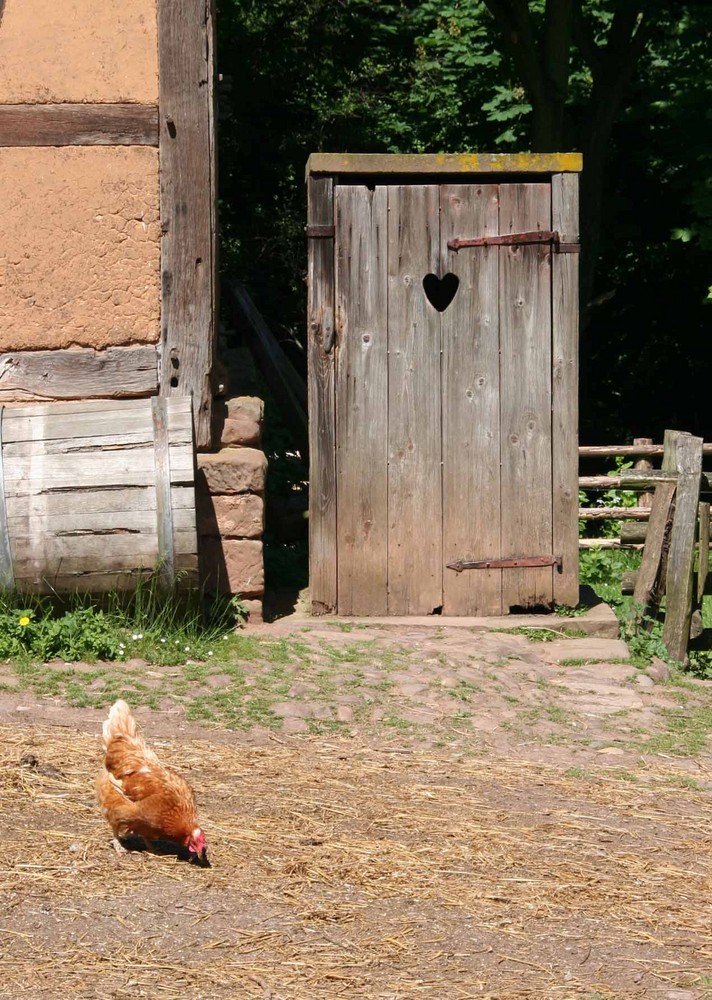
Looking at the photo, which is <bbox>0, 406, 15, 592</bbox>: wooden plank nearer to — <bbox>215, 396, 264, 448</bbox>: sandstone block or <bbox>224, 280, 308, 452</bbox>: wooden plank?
<bbox>215, 396, 264, 448</bbox>: sandstone block

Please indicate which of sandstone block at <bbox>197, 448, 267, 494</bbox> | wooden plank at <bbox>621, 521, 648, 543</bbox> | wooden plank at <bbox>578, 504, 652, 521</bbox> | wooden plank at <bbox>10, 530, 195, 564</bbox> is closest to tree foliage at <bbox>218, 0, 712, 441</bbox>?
wooden plank at <bbox>578, 504, 652, 521</bbox>

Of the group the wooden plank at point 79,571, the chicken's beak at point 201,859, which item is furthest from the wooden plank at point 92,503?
the chicken's beak at point 201,859

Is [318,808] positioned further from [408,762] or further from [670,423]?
[670,423]

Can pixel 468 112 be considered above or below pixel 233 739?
above

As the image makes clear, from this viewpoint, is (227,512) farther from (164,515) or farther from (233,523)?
(164,515)

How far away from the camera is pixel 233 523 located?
6.68m

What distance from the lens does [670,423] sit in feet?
47.8

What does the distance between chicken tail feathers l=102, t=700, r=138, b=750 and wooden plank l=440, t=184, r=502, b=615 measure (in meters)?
3.18

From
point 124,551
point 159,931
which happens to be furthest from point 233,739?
point 159,931

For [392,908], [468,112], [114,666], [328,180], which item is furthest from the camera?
[468,112]

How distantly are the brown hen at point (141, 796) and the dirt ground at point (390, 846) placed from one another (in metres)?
0.11

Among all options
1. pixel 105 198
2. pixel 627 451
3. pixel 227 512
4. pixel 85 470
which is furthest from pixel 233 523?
pixel 627 451

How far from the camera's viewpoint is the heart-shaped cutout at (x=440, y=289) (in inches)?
272

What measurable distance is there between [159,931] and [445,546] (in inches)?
150
